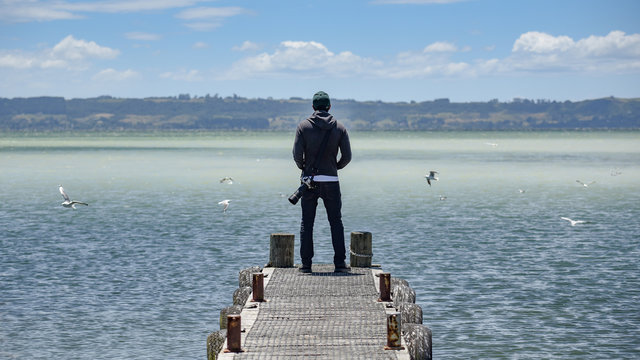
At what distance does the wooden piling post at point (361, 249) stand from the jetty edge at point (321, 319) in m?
0.34

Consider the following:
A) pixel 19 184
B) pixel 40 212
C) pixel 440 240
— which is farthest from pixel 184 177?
pixel 440 240

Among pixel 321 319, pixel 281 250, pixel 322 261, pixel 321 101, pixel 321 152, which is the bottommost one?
pixel 322 261

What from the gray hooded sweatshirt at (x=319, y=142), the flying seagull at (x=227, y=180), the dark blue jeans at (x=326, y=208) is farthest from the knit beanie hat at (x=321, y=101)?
the flying seagull at (x=227, y=180)

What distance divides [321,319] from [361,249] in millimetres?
4294

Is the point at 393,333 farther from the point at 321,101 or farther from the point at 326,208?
the point at 321,101

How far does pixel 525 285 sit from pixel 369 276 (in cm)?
668

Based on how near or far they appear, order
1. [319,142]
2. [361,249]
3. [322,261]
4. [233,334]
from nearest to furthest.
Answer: [233,334] < [319,142] < [361,249] < [322,261]

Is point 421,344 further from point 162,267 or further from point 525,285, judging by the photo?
point 162,267

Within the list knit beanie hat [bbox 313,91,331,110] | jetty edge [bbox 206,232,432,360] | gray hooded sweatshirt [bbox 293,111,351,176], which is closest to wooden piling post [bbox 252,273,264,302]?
jetty edge [bbox 206,232,432,360]

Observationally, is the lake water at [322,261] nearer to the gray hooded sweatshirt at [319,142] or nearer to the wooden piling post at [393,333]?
the gray hooded sweatshirt at [319,142]

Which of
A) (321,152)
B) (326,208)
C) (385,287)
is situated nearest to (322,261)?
(326,208)

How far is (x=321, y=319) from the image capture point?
40.9 feet

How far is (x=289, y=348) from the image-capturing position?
10906 mm

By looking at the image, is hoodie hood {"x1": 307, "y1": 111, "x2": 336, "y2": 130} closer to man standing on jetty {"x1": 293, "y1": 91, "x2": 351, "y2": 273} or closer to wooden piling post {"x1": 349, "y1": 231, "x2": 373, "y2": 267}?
man standing on jetty {"x1": 293, "y1": 91, "x2": 351, "y2": 273}
